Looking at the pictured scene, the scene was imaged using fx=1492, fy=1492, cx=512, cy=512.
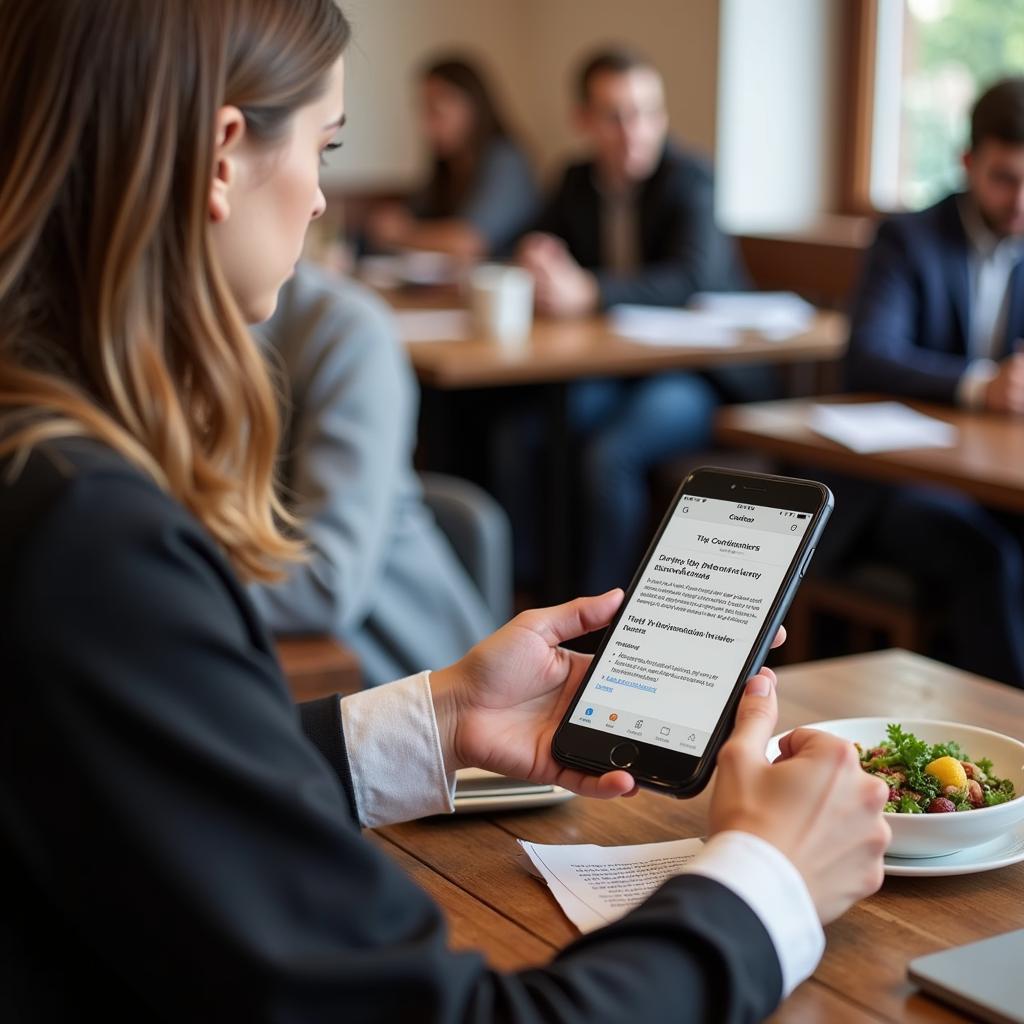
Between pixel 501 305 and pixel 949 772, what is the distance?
2.51 m

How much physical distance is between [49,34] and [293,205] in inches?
7.0

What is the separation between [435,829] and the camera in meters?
1.06

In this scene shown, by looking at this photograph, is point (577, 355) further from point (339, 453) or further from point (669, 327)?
point (339, 453)

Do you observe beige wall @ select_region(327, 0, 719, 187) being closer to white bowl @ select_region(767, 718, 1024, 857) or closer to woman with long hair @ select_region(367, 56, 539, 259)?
woman with long hair @ select_region(367, 56, 539, 259)

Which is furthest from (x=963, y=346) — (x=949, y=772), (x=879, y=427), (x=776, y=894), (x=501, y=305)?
(x=776, y=894)

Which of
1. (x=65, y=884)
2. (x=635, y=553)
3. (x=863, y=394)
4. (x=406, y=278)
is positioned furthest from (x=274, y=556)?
(x=406, y=278)

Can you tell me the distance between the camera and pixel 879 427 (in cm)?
256

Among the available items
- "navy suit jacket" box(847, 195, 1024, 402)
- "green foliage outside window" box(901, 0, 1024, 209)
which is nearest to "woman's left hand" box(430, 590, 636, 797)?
"navy suit jacket" box(847, 195, 1024, 402)

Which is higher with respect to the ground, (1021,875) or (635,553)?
(1021,875)

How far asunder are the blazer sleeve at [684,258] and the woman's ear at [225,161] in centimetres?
321

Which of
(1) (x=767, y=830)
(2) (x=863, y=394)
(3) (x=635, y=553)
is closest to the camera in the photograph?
(1) (x=767, y=830)

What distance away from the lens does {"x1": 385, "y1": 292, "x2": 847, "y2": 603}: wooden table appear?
10.5ft

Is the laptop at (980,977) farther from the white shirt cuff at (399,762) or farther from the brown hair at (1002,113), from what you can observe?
the brown hair at (1002,113)

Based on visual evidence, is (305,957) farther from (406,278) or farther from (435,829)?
(406,278)
